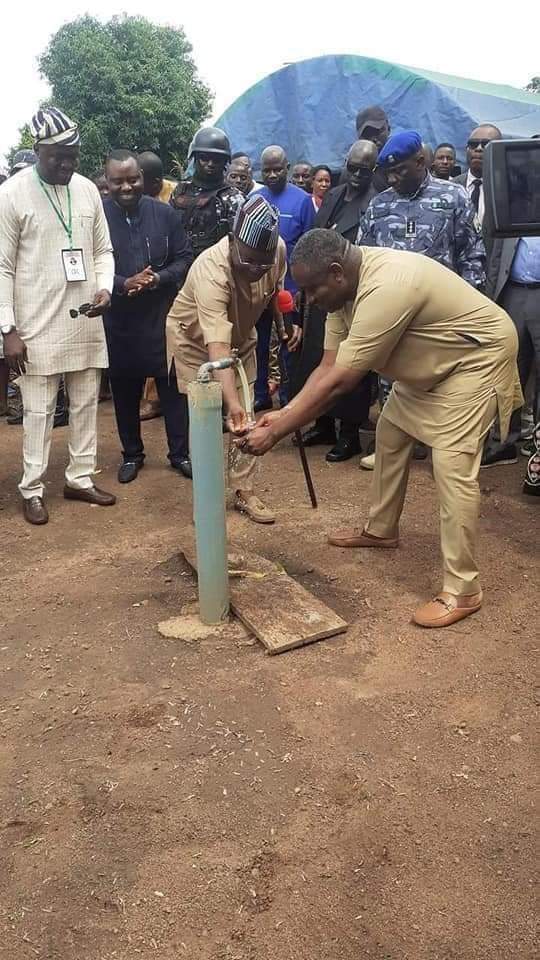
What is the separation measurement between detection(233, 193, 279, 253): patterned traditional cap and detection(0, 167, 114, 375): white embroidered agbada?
125 centimetres

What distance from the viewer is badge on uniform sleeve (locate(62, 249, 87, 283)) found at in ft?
14.1

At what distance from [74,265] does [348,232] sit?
1929mm

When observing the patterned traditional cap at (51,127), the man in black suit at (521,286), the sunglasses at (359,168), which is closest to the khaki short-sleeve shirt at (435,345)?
the man in black suit at (521,286)

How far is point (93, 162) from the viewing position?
1981cm

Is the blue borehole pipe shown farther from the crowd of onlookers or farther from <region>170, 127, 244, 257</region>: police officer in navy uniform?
<region>170, 127, 244, 257</region>: police officer in navy uniform

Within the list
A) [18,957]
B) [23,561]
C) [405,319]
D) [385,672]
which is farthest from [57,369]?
[18,957]

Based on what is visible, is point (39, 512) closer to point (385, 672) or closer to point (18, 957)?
point (385, 672)

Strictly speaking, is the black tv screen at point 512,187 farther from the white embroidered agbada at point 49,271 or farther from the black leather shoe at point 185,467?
the black leather shoe at point 185,467

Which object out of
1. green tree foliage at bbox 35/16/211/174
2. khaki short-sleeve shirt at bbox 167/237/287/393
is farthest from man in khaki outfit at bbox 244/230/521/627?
green tree foliage at bbox 35/16/211/174

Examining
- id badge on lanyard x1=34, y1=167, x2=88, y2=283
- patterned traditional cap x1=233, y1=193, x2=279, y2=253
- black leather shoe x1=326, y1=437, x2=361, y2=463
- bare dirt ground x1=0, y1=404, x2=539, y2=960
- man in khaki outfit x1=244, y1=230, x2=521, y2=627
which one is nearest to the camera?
bare dirt ground x1=0, y1=404, x2=539, y2=960

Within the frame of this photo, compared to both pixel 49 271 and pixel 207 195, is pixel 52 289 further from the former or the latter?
pixel 207 195

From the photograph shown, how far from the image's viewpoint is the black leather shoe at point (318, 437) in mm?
5770

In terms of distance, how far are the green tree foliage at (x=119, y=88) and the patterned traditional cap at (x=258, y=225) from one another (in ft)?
57.4

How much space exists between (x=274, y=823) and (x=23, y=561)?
89.9 inches
